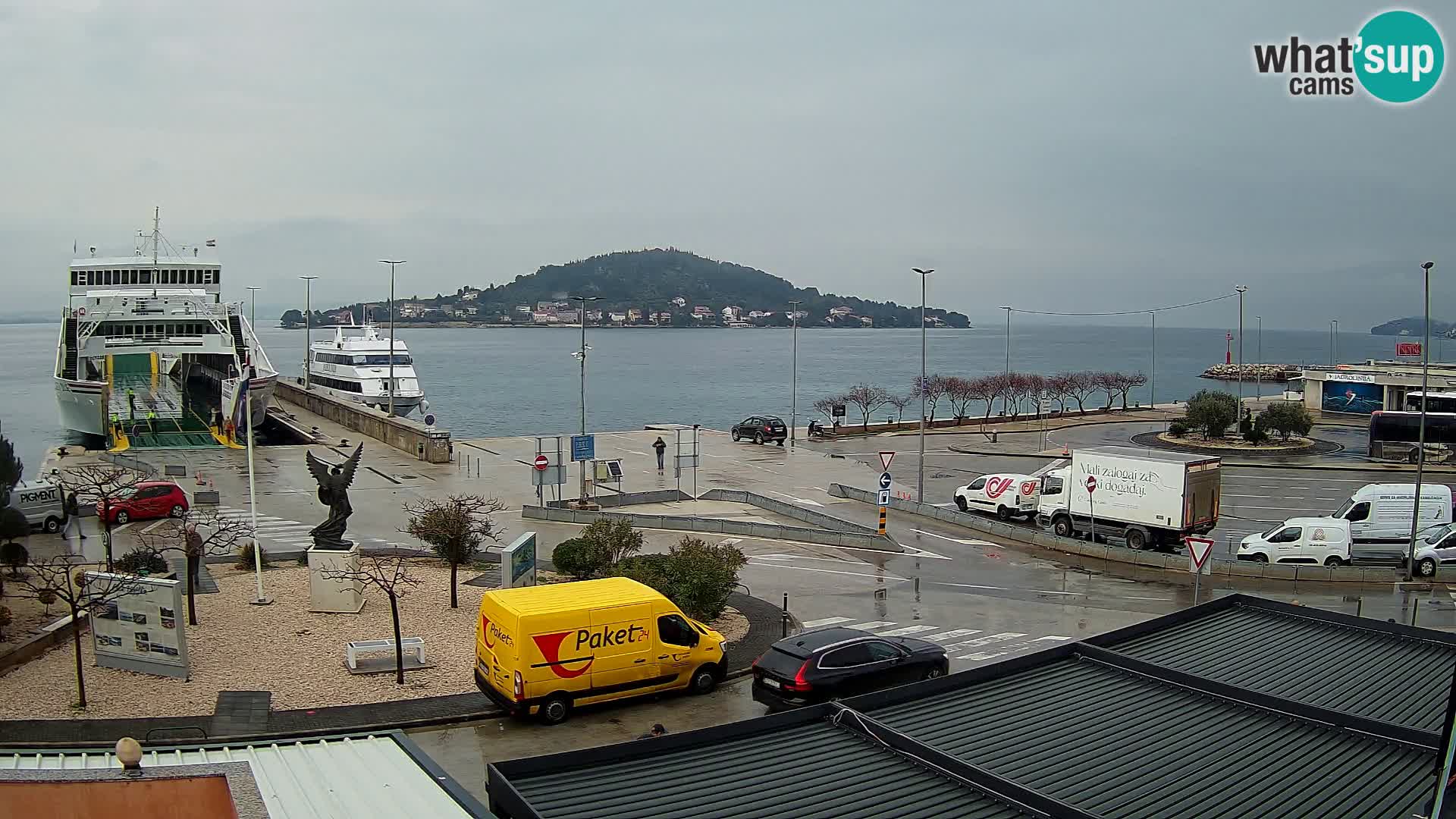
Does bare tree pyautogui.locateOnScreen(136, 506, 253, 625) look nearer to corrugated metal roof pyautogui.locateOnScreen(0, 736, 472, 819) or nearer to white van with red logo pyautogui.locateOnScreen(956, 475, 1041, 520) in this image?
corrugated metal roof pyautogui.locateOnScreen(0, 736, 472, 819)

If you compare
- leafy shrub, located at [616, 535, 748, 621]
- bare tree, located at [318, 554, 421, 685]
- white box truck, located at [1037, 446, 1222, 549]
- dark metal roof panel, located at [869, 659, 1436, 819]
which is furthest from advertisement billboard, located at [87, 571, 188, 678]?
white box truck, located at [1037, 446, 1222, 549]

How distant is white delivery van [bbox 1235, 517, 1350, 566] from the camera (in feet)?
86.6

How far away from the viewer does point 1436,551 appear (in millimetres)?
26125

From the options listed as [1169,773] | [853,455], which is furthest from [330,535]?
[853,455]

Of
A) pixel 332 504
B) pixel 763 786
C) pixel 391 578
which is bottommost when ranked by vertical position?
pixel 391 578

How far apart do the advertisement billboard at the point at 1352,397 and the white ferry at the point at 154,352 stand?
2490 inches

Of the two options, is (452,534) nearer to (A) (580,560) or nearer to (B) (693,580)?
(A) (580,560)

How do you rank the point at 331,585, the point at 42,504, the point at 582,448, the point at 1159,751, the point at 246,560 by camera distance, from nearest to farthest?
the point at 1159,751 → the point at 331,585 → the point at 246,560 → the point at 42,504 → the point at 582,448

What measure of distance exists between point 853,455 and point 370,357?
39443 mm

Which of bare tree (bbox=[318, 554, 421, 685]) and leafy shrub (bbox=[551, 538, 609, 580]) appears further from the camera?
leafy shrub (bbox=[551, 538, 609, 580])

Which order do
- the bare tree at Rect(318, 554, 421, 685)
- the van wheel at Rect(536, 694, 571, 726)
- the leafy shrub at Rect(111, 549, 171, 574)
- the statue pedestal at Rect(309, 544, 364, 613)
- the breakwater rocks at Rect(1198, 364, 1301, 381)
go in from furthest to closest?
the breakwater rocks at Rect(1198, 364, 1301, 381), the leafy shrub at Rect(111, 549, 171, 574), the statue pedestal at Rect(309, 544, 364, 613), the bare tree at Rect(318, 554, 421, 685), the van wheel at Rect(536, 694, 571, 726)

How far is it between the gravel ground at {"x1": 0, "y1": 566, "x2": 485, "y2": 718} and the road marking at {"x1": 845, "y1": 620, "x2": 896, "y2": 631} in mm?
6888

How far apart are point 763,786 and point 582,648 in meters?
6.25

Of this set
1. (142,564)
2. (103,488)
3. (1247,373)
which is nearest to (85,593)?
(142,564)
